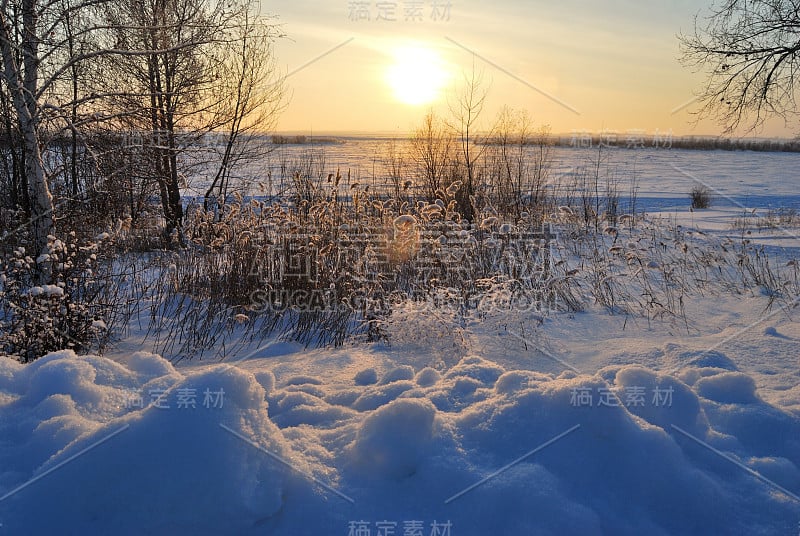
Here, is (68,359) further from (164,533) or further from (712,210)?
(712,210)

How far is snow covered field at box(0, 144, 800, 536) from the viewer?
1537mm

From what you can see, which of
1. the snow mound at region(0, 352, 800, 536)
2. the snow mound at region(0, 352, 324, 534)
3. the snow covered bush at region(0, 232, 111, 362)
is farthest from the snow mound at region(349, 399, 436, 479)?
the snow covered bush at region(0, 232, 111, 362)

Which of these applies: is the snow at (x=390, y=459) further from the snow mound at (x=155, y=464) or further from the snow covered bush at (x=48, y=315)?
the snow covered bush at (x=48, y=315)

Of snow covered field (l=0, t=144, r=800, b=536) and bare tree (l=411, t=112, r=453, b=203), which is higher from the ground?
bare tree (l=411, t=112, r=453, b=203)

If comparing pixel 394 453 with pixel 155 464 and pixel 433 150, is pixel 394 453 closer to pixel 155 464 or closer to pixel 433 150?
pixel 155 464

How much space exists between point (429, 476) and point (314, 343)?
194 cm

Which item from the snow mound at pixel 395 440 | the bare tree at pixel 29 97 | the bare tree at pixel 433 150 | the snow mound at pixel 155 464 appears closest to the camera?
the snow mound at pixel 155 464

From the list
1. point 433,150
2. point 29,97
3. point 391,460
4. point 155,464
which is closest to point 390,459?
point 391,460

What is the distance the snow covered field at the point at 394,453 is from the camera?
154 cm

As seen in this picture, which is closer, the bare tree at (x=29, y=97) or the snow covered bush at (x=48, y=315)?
the snow covered bush at (x=48, y=315)

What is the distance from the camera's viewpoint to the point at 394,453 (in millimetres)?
1762

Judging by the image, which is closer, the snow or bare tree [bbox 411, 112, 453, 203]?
the snow

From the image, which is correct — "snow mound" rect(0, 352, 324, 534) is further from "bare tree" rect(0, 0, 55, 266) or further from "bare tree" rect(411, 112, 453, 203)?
"bare tree" rect(411, 112, 453, 203)

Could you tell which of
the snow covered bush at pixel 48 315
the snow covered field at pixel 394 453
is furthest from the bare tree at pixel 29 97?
A: the snow covered field at pixel 394 453
